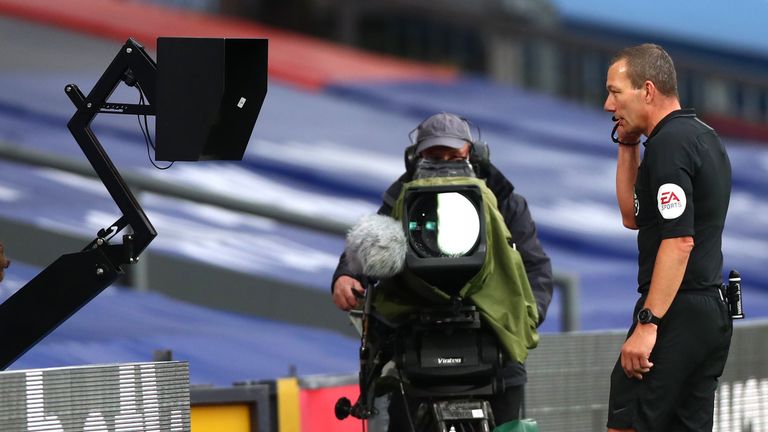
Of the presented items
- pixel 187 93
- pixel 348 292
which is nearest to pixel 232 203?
pixel 348 292

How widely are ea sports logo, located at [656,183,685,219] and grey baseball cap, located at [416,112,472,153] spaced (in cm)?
99

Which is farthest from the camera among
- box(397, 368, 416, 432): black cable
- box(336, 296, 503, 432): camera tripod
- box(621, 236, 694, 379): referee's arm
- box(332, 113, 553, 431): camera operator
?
box(332, 113, 553, 431): camera operator

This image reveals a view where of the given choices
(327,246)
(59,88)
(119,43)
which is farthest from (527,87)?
(327,246)

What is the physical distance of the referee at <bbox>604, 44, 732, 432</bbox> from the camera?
15.8 feet

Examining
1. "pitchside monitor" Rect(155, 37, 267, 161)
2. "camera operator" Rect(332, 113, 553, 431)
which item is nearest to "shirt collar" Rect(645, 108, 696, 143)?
"camera operator" Rect(332, 113, 553, 431)

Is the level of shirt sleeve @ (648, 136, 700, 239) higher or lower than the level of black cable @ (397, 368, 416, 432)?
higher

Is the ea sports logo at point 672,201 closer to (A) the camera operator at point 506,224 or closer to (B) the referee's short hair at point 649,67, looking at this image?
(B) the referee's short hair at point 649,67

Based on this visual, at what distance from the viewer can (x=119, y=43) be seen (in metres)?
16.8

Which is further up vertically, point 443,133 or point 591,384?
point 443,133

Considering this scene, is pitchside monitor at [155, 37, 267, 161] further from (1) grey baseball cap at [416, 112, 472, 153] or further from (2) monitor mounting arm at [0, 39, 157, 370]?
(1) grey baseball cap at [416, 112, 472, 153]

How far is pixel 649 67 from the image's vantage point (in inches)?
194

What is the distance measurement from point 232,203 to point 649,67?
3.53 m

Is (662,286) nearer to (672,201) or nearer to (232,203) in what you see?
(672,201)

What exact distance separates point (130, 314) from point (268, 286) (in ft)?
3.98
